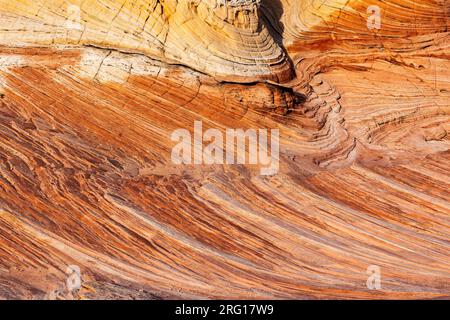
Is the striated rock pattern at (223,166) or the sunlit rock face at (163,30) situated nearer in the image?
the striated rock pattern at (223,166)

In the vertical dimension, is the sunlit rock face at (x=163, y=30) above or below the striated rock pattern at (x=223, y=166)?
above

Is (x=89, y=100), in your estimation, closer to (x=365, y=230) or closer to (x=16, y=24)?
(x=16, y=24)

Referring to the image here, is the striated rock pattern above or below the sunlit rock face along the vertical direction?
below

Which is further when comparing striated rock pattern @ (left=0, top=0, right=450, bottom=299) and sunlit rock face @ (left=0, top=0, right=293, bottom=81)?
sunlit rock face @ (left=0, top=0, right=293, bottom=81)
